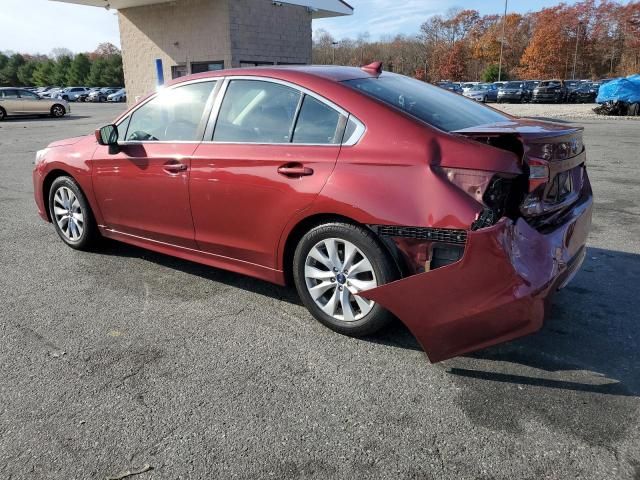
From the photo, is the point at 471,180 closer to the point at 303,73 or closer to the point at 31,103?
the point at 303,73

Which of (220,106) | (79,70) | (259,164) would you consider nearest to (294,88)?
(259,164)

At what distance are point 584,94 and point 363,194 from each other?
41.2 m

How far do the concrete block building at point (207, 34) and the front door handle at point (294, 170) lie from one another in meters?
16.7

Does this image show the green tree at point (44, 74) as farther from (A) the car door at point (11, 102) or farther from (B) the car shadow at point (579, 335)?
(B) the car shadow at point (579, 335)

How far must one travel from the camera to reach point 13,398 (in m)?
2.67

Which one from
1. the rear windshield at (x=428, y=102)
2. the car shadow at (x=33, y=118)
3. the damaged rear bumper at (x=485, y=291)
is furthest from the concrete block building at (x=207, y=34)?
the damaged rear bumper at (x=485, y=291)

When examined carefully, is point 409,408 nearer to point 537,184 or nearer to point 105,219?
point 537,184

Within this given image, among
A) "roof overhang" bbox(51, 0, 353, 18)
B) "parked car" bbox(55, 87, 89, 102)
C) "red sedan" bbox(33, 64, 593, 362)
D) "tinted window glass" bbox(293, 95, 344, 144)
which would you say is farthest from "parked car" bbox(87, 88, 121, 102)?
"tinted window glass" bbox(293, 95, 344, 144)

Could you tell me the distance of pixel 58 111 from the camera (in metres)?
29.5

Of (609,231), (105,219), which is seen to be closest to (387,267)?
(105,219)

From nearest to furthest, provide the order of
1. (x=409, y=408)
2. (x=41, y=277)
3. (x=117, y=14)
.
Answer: (x=409, y=408), (x=41, y=277), (x=117, y=14)

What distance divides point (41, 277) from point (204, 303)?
1626 millimetres

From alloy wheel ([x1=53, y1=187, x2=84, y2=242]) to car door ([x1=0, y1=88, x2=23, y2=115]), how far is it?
2630 centimetres

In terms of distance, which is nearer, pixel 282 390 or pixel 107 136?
pixel 282 390
